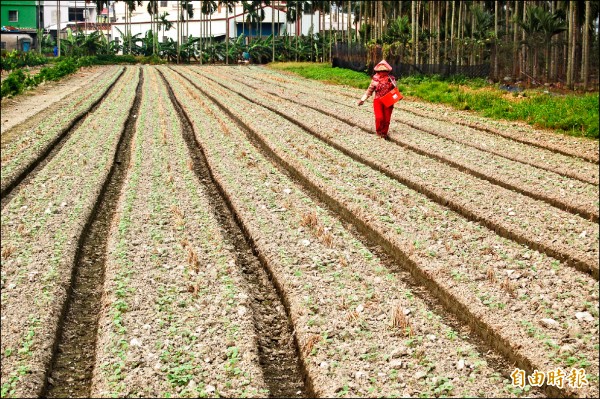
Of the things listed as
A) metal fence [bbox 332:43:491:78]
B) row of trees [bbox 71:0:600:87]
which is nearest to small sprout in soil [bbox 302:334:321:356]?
row of trees [bbox 71:0:600:87]

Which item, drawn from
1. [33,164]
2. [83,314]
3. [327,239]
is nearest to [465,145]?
[327,239]

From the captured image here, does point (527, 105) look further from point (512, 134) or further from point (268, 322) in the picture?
point (268, 322)

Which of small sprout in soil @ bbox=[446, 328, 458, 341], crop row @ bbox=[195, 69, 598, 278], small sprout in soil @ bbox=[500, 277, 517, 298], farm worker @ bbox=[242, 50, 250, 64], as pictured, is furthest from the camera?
farm worker @ bbox=[242, 50, 250, 64]

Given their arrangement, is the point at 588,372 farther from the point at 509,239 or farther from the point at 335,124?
the point at 335,124

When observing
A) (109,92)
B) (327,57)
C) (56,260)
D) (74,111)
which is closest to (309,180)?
(56,260)

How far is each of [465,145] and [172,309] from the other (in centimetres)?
992

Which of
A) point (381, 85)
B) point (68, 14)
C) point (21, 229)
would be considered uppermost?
point (68, 14)

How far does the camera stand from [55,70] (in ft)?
129

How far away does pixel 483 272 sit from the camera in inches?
298

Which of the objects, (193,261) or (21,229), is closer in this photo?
(193,261)

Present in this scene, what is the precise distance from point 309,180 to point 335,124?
6.97m

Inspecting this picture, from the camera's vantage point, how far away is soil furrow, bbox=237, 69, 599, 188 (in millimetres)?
12867

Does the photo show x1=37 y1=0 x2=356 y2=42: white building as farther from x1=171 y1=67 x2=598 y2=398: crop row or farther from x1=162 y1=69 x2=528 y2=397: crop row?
x1=162 y1=69 x2=528 y2=397: crop row

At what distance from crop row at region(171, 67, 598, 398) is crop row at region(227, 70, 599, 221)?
81 cm
